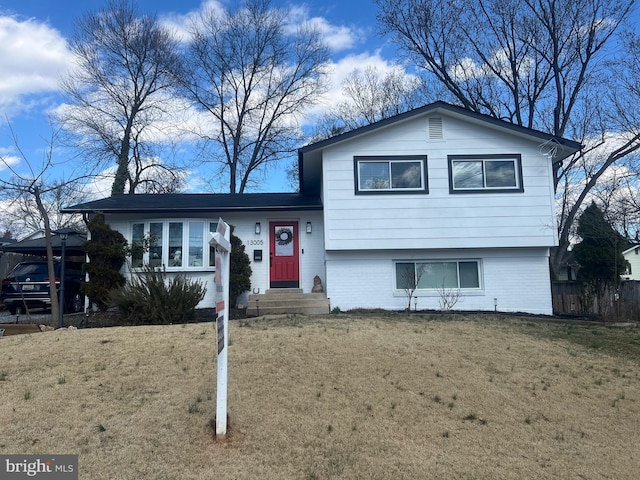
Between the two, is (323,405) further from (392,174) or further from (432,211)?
(392,174)

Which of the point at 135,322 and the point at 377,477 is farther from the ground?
the point at 135,322

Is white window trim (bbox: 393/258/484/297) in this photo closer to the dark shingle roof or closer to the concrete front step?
the concrete front step

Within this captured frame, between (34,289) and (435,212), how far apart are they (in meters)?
11.9

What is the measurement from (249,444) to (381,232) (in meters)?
8.80

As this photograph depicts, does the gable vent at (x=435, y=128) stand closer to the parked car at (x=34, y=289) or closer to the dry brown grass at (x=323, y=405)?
the dry brown grass at (x=323, y=405)

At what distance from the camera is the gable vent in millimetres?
13098

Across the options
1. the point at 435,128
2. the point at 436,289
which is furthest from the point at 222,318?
the point at 435,128

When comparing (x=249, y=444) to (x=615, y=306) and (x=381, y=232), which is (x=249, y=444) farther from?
(x=615, y=306)

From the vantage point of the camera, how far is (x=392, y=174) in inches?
513

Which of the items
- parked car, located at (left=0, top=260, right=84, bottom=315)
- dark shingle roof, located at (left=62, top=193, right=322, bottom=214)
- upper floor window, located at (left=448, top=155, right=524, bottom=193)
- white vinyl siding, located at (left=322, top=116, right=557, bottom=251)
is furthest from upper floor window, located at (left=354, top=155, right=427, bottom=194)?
parked car, located at (left=0, top=260, right=84, bottom=315)

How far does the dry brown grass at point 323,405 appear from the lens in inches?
170

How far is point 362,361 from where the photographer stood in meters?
6.75

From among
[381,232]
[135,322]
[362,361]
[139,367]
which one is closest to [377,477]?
[362,361]

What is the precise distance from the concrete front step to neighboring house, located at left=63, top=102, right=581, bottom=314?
0.51 metres
